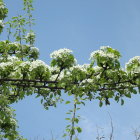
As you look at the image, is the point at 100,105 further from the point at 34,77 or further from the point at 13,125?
A: the point at 13,125

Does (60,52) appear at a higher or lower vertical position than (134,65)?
higher

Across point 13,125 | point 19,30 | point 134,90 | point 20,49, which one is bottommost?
point 13,125

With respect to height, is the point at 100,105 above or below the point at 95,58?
below

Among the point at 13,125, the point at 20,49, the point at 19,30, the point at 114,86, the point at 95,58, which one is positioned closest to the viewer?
the point at 95,58

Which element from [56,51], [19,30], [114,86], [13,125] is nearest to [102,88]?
[114,86]

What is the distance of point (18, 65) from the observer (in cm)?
821

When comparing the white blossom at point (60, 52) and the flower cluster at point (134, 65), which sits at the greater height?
the white blossom at point (60, 52)

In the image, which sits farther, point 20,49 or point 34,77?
point 20,49

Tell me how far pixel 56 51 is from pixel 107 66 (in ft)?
4.26

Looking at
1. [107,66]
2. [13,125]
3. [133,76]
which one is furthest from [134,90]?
[13,125]

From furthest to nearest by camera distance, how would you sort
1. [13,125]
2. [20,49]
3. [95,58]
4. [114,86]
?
1. [20,49]
2. [13,125]
3. [114,86]
4. [95,58]

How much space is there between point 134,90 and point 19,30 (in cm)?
638

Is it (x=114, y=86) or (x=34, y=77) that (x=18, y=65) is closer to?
(x=34, y=77)

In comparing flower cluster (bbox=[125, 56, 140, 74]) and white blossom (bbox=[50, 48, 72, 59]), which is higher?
white blossom (bbox=[50, 48, 72, 59])
